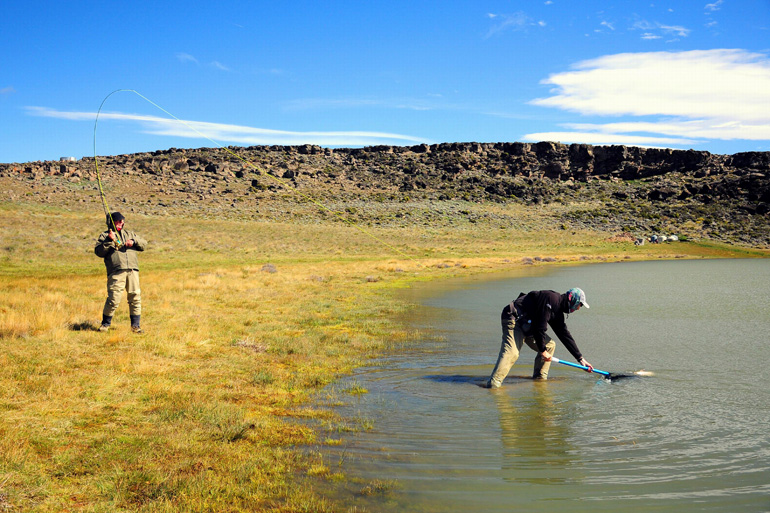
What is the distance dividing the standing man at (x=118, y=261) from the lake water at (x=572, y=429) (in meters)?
4.65

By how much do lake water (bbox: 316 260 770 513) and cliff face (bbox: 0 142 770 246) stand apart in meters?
69.3

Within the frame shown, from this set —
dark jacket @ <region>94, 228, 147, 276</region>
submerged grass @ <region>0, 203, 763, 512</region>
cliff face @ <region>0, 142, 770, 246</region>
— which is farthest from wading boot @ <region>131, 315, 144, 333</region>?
cliff face @ <region>0, 142, 770, 246</region>

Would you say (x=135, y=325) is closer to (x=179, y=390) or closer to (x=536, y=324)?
(x=179, y=390)

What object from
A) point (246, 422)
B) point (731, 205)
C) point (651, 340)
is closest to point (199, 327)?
point (246, 422)

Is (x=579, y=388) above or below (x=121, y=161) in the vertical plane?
below

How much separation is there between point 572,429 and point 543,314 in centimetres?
194

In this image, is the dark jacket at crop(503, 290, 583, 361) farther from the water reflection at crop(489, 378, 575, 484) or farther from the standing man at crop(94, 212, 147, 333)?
the standing man at crop(94, 212, 147, 333)

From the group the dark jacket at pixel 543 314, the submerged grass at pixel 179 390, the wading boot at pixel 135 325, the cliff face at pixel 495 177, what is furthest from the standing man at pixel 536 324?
the cliff face at pixel 495 177

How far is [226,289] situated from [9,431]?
1463 centimetres

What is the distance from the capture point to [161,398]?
7.44 metres

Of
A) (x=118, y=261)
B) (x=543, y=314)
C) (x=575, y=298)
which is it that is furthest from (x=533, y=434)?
(x=118, y=261)

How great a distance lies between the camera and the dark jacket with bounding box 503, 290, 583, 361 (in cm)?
859

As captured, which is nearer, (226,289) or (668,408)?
(668,408)

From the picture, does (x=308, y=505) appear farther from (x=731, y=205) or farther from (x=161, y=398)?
(x=731, y=205)
